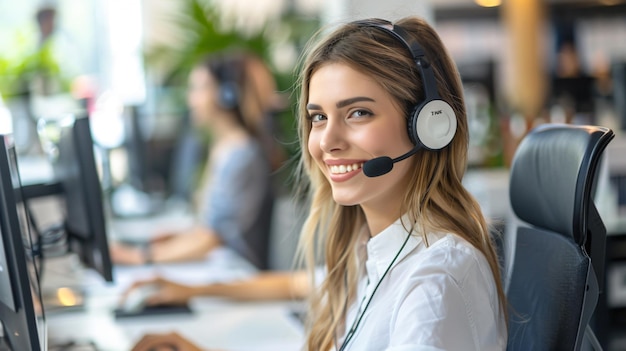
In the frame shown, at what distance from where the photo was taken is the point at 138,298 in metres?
2.11

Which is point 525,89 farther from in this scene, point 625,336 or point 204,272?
point 204,272

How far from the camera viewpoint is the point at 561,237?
1249 millimetres

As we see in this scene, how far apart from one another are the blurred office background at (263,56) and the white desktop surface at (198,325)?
1.60 feet

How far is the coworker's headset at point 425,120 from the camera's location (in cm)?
117

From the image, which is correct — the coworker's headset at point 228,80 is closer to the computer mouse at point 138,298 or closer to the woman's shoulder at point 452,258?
the computer mouse at point 138,298

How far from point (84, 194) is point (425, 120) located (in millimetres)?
887

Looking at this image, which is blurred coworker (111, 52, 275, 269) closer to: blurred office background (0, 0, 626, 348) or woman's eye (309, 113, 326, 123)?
blurred office background (0, 0, 626, 348)

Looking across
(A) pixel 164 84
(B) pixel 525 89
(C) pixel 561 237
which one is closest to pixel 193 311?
(C) pixel 561 237

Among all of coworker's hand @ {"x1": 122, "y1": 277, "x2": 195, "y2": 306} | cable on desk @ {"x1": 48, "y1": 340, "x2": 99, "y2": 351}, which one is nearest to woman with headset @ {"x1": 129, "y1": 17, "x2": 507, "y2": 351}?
cable on desk @ {"x1": 48, "y1": 340, "x2": 99, "y2": 351}

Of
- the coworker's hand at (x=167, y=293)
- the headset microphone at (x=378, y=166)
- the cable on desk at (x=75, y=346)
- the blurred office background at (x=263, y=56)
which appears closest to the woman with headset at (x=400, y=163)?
the headset microphone at (x=378, y=166)

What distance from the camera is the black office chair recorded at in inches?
46.4

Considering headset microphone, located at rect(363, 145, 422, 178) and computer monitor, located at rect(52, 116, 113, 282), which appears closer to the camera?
headset microphone, located at rect(363, 145, 422, 178)

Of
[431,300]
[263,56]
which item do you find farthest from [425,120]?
[263,56]

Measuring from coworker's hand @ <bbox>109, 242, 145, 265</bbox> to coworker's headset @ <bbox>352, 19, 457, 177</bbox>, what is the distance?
1.71 m
